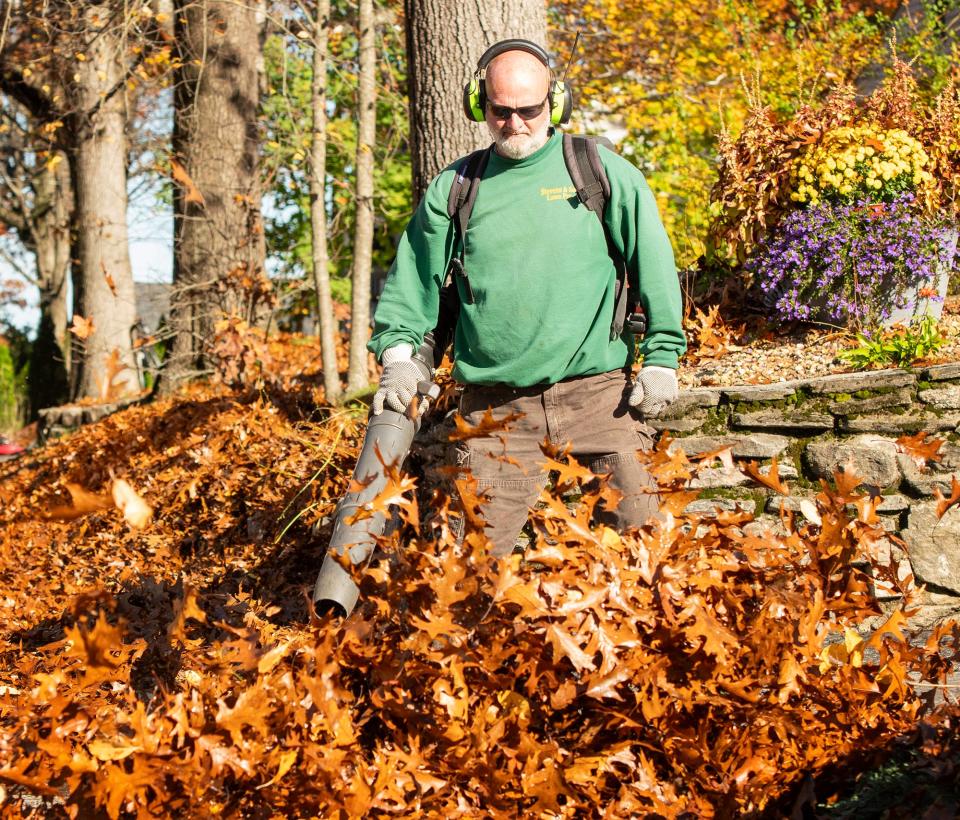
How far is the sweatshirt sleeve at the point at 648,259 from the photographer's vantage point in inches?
129

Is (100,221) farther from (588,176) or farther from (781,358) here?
(588,176)

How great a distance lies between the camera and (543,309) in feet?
10.7

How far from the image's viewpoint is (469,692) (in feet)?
7.94

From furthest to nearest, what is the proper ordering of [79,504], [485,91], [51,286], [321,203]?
[51,286], [321,203], [485,91], [79,504]

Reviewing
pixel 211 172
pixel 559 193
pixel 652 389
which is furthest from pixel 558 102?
pixel 211 172

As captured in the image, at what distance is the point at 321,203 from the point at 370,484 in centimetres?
392

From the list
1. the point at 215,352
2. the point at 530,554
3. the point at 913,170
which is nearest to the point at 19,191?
the point at 215,352

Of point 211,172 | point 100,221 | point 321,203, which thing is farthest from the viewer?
point 100,221

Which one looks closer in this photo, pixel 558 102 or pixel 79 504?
pixel 79 504

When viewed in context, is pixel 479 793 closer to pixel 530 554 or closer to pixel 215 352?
pixel 530 554

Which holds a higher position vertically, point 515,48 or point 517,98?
point 515,48

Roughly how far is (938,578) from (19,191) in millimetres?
20342

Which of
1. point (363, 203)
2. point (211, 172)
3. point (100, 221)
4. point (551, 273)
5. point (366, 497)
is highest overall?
point (211, 172)

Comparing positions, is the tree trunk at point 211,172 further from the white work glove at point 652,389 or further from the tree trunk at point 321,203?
the white work glove at point 652,389
